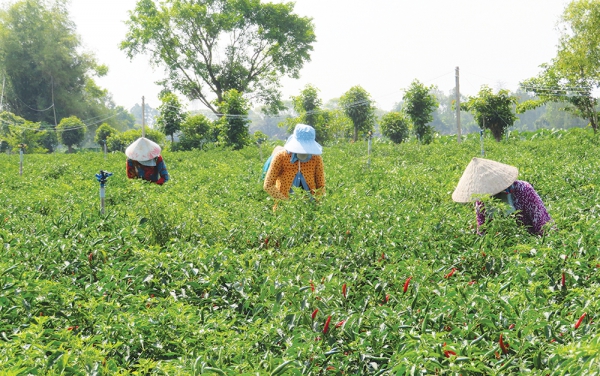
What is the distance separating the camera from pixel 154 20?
38469 mm

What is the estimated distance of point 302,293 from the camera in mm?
2871

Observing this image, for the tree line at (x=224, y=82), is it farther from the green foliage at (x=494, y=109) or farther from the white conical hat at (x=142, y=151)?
the white conical hat at (x=142, y=151)

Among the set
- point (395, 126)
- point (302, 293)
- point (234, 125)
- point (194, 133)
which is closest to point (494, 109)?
point (395, 126)

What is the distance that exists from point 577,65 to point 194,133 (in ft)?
72.3

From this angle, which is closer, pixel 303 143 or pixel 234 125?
pixel 303 143

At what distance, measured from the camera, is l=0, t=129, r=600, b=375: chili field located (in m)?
2.18

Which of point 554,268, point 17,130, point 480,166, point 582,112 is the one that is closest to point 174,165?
point 480,166

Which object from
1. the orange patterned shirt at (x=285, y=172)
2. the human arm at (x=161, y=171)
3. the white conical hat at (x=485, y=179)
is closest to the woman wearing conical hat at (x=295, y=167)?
the orange patterned shirt at (x=285, y=172)

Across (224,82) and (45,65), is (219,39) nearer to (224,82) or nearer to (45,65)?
(224,82)

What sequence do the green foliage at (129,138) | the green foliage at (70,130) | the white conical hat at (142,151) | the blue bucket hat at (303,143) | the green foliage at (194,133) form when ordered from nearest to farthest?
the blue bucket hat at (303,143) → the white conical hat at (142,151) → the green foliage at (194,133) → the green foliage at (129,138) → the green foliage at (70,130)

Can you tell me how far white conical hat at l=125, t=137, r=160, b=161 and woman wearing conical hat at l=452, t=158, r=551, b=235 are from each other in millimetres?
4242

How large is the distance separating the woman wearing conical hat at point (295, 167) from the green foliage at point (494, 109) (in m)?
22.2

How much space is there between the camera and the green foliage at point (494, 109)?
25.9 metres

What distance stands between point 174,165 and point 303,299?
15.4 meters
